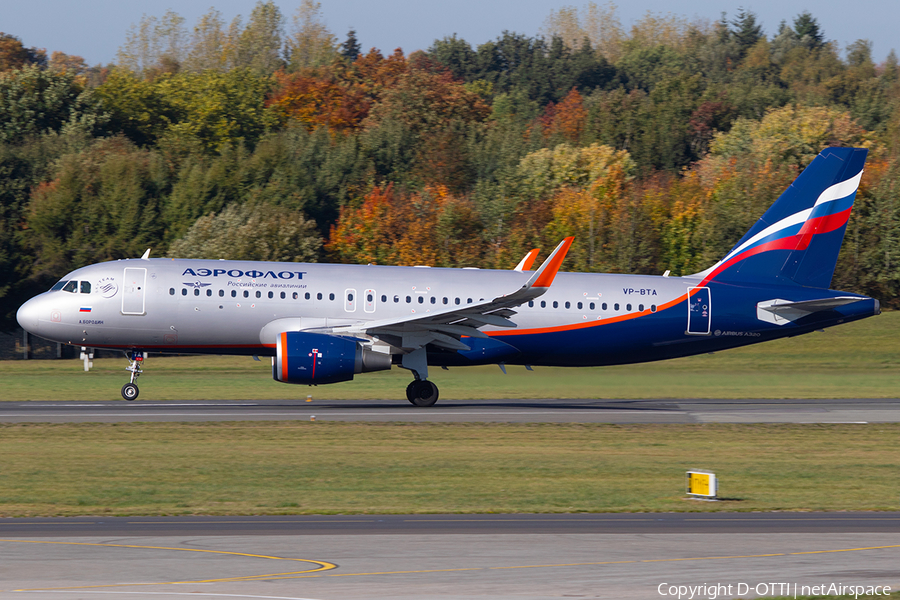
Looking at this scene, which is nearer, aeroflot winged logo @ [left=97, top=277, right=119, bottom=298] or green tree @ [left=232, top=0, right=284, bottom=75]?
aeroflot winged logo @ [left=97, top=277, right=119, bottom=298]

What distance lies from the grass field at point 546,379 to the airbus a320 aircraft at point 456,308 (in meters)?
0.99

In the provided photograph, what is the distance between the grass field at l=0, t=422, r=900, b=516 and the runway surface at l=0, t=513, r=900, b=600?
1196 mm

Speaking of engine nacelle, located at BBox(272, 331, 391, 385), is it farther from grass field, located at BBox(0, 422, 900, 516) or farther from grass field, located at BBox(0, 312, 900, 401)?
grass field, located at BBox(0, 312, 900, 401)

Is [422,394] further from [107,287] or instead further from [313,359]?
[107,287]

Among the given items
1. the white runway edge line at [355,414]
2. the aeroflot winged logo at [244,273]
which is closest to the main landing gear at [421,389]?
the white runway edge line at [355,414]

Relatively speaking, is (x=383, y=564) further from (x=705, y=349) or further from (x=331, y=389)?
(x=331, y=389)

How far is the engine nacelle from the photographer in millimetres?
29656

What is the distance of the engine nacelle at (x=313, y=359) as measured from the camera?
2966cm

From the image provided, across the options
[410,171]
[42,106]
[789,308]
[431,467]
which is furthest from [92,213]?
[431,467]

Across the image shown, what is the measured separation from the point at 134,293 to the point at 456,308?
9399 mm

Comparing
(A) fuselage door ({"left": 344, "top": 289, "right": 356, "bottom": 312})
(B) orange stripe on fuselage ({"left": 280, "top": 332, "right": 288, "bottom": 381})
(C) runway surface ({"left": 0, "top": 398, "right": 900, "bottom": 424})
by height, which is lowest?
(C) runway surface ({"left": 0, "top": 398, "right": 900, "bottom": 424})

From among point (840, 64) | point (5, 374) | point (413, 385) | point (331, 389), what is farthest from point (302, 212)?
point (840, 64)

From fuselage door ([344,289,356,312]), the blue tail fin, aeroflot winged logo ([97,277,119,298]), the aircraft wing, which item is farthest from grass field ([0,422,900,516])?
the blue tail fin

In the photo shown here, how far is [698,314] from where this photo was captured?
33.5 metres
